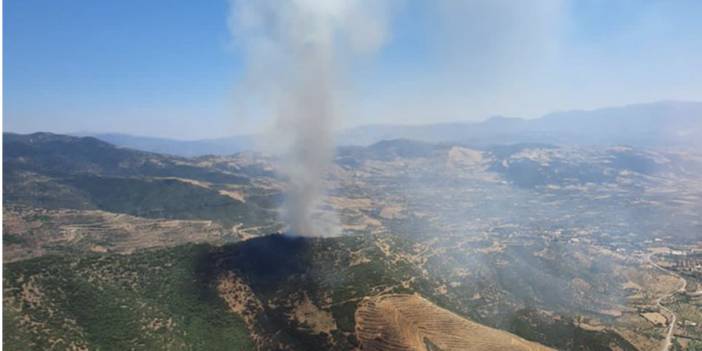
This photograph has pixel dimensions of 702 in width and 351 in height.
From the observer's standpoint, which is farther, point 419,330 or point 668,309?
point 668,309

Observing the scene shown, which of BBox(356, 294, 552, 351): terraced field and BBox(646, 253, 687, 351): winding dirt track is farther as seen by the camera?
BBox(646, 253, 687, 351): winding dirt track

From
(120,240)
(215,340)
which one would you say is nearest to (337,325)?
(215,340)

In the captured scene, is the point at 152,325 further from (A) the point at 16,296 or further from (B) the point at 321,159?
(B) the point at 321,159

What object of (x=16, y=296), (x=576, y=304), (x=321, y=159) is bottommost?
(x=576, y=304)

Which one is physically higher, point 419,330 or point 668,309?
point 419,330

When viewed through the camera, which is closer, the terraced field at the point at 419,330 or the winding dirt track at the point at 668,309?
the terraced field at the point at 419,330

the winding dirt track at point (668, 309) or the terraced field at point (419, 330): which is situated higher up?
the terraced field at point (419, 330)

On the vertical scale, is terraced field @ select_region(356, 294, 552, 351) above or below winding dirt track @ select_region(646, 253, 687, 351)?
above

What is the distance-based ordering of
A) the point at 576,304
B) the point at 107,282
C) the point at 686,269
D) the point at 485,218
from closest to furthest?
the point at 107,282
the point at 576,304
the point at 686,269
the point at 485,218
